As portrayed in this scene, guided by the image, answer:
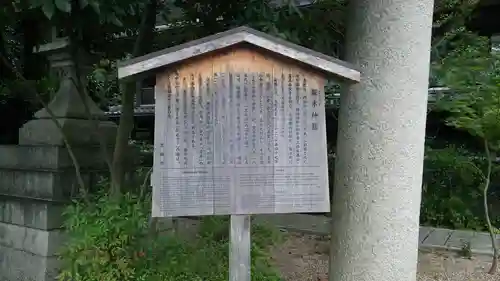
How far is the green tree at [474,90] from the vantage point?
438 cm

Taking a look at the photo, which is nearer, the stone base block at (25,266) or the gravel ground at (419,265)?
the stone base block at (25,266)

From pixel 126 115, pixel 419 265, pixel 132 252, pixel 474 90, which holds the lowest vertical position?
pixel 419 265

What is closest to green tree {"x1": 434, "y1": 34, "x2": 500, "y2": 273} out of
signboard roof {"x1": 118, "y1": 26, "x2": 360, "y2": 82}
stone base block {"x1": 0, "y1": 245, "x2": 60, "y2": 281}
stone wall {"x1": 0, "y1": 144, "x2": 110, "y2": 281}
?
signboard roof {"x1": 118, "y1": 26, "x2": 360, "y2": 82}

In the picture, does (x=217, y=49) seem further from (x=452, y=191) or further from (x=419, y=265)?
(x=452, y=191)

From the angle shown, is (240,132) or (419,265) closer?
(240,132)

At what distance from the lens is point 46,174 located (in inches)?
181

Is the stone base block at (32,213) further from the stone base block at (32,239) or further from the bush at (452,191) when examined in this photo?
the bush at (452,191)

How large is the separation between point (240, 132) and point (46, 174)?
2575mm

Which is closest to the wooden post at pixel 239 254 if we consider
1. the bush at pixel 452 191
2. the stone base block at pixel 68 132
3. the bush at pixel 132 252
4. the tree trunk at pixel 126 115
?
the bush at pixel 132 252

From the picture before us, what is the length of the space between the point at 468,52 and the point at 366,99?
186 centimetres

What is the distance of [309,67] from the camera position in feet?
9.16

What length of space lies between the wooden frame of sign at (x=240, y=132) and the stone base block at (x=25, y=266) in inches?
93.3

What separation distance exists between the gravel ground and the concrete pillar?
53.5 inches

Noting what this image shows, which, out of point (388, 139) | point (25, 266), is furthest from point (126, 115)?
point (388, 139)
